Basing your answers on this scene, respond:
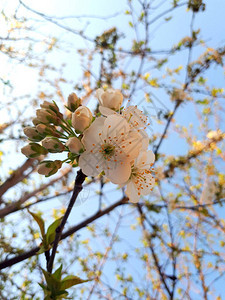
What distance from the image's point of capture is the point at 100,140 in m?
0.75

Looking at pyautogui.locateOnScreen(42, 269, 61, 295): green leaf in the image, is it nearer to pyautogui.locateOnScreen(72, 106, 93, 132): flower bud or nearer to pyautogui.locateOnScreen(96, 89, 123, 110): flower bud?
pyautogui.locateOnScreen(72, 106, 93, 132): flower bud

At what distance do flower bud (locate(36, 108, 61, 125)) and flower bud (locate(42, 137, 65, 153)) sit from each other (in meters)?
0.09

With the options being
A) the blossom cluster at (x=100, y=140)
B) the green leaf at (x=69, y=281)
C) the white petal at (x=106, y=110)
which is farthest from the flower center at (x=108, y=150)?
the green leaf at (x=69, y=281)

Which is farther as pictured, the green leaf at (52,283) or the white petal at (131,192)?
the white petal at (131,192)

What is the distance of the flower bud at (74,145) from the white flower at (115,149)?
2 centimetres

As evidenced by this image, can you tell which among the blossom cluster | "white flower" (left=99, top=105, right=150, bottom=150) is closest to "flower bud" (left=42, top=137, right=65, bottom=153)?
the blossom cluster

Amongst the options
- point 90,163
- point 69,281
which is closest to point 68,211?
point 90,163

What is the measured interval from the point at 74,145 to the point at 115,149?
0.17 m

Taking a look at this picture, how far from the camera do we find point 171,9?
7.23ft

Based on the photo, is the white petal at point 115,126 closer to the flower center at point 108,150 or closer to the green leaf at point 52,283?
the flower center at point 108,150

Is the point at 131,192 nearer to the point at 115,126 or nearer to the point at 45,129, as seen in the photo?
the point at 115,126

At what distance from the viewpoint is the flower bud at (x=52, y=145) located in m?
0.70

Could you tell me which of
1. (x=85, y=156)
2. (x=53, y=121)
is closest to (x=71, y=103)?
(x=53, y=121)

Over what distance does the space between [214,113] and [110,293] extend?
2154 millimetres
